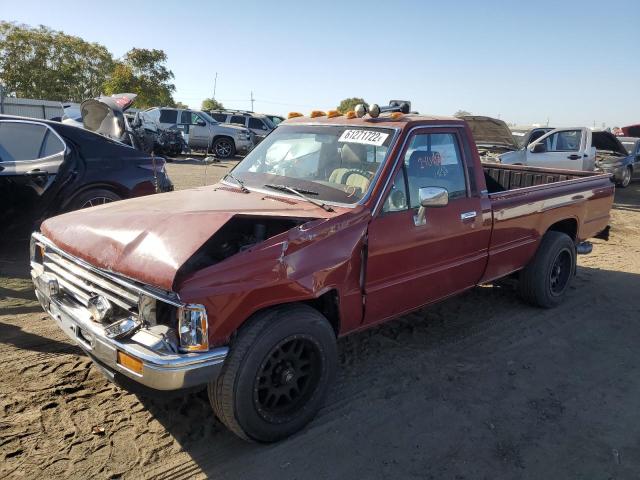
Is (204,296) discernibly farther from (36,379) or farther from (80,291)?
(36,379)

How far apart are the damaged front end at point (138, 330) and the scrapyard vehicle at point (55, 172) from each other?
8.86 ft

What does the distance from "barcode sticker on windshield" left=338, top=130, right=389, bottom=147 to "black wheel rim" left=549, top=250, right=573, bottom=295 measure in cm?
288

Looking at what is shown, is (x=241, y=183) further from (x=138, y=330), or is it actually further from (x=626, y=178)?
(x=626, y=178)

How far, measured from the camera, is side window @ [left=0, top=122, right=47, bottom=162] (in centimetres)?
583

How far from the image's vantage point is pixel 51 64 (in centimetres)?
3875

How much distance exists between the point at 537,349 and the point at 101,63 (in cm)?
4435

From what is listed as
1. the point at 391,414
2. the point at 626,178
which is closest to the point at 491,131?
the point at 626,178

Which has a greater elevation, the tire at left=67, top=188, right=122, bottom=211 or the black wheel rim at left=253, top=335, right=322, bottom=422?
the tire at left=67, top=188, right=122, bottom=211

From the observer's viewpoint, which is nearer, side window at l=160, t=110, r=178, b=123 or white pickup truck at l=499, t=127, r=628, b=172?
white pickup truck at l=499, t=127, r=628, b=172

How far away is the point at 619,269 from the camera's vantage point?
6957mm

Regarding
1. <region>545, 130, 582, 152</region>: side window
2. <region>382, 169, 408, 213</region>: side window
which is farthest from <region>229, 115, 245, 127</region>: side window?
<region>382, 169, 408, 213</region>: side window

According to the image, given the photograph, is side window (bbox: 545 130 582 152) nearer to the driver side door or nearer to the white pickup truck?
the white pickup truck

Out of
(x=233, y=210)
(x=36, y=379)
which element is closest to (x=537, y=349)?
(x=233, y=210)

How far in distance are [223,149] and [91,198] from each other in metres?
14.3
